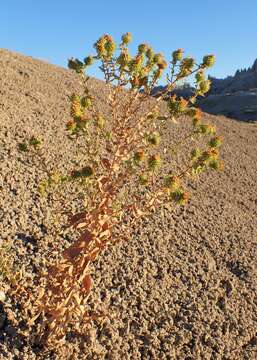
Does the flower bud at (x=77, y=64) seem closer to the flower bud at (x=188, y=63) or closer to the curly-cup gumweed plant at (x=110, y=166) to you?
the curly-cup gumweed plant at (x=110, y=166)

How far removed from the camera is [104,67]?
4.09 meters

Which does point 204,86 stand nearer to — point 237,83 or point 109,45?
point 109,45

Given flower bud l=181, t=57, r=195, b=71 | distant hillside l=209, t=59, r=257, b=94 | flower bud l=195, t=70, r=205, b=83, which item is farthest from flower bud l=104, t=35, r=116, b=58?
distant hillside l=209, t=59, r=257, b=94

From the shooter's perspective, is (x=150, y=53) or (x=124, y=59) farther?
(x=150, y=53)

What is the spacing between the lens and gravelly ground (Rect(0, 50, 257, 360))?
15.8 ft

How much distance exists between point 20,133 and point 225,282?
12.5 ft

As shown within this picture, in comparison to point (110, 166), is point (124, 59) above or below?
above

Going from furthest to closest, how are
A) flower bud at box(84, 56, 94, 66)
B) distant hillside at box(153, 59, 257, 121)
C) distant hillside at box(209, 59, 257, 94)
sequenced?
1. distant hillside at box(209, 59, 257, 94)
2. distant hillside at box(153, 59, 257, 121)
3. flower bud at box(84, 56, 94, 66)

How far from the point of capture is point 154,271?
575 cm

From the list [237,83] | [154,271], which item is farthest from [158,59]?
[237,83]

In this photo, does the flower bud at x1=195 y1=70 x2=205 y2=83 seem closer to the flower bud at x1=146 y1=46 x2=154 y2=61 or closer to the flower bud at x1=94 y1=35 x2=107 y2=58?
the flower bud at x1=146 y1=46 x2=154 y2=61

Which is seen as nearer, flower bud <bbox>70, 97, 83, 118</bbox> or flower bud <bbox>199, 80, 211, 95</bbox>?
flower bud <bbox>70, 97, 83, 118</bbox>

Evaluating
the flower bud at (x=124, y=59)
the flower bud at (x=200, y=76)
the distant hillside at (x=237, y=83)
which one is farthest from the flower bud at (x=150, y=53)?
the distant hillside at (x=237, y=83)

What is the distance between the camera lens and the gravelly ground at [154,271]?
482 cm
